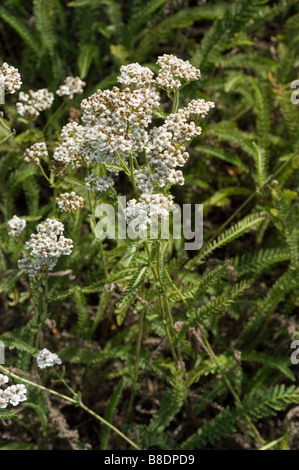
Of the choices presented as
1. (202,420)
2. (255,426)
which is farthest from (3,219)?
A: (255,426)

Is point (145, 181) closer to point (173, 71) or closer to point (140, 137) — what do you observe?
point (140, 137)

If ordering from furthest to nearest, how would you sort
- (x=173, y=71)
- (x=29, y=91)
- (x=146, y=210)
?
(x=29, y=91), (x=173, y=71), (x=146, y=210)

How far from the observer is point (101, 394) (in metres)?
3.89

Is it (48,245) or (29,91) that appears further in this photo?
(29,91)

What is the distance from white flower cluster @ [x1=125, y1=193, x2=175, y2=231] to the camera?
2.24 m

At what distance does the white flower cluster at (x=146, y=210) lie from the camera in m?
2.24

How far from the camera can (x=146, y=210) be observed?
2262 mm

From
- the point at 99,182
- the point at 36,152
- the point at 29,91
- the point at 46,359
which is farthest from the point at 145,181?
the point at 29,91

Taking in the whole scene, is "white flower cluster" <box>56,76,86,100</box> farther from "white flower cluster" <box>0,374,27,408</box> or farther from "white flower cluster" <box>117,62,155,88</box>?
"white flower cluster" <box>0,374,27,408</box>

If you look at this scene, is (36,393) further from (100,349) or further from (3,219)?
(3,219)

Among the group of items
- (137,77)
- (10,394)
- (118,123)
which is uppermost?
(137,77)

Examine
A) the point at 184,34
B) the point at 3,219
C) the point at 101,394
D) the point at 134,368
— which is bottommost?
the point at 101,394

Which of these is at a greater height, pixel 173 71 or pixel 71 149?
pixel 173 71

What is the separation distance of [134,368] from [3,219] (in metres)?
1.59
